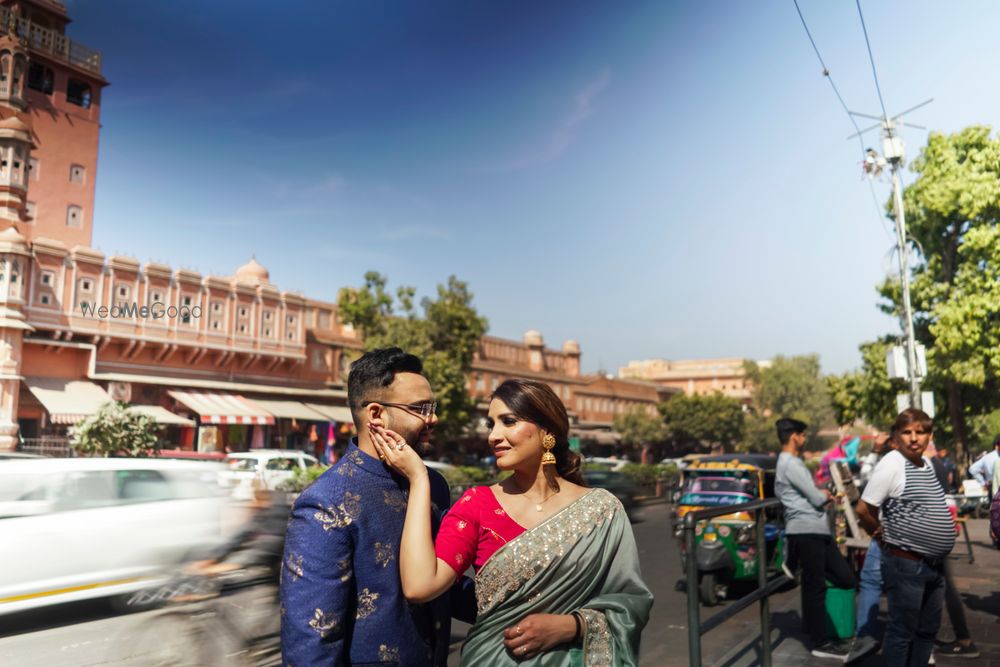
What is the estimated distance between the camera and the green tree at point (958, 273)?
21.5m

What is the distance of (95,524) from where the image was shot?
6.38m

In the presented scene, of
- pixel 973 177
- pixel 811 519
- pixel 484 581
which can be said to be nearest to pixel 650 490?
pixel 973 177

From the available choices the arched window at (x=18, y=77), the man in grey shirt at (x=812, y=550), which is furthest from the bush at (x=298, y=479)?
the man in grey shirt at (x=812, y=550)

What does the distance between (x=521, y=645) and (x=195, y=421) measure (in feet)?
87.6

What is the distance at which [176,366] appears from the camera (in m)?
27.8

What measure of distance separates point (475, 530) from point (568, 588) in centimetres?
31

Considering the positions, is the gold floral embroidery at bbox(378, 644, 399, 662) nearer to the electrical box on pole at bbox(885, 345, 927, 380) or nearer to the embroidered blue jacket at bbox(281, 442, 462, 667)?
the embroidered blue jacket at bbox(281, 442, 462, 667)

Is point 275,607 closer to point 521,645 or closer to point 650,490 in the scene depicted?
point 521,645

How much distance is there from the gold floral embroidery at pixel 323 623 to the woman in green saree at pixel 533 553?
0.21m

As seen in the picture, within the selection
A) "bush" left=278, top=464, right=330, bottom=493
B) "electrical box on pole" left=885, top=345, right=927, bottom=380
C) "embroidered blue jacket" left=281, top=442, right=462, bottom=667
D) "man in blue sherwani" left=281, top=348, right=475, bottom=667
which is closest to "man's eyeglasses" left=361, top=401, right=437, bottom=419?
"man in blue sherwani" left=281, top=348, right=475, bottom=667

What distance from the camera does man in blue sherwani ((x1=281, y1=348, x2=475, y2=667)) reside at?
1.89m

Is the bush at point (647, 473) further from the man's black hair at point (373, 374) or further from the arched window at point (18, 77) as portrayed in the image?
the man's black hair at point (373, 374)

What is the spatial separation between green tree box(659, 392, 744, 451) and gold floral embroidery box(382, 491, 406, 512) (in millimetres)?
51577

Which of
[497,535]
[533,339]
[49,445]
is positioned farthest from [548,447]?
[533,339]
